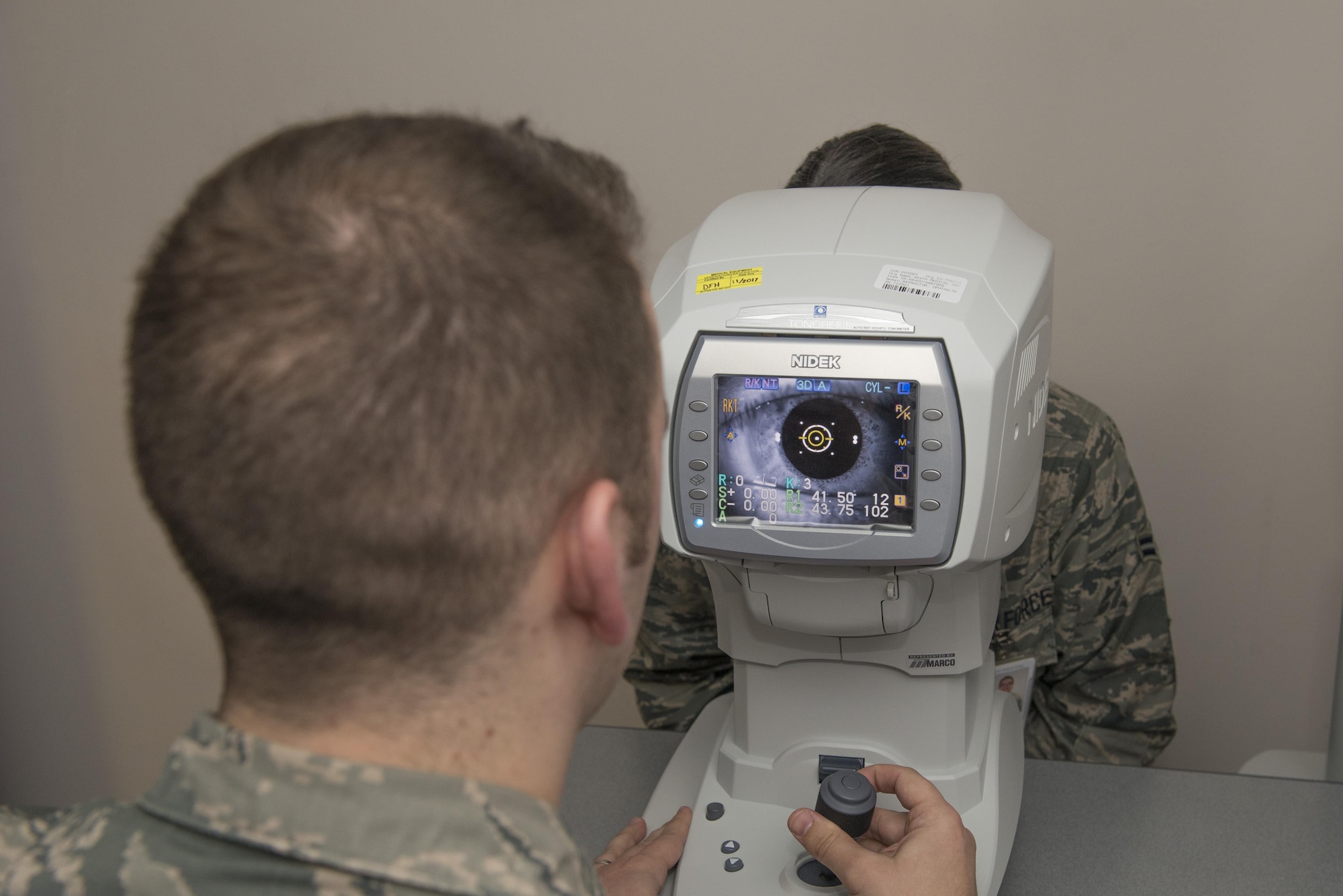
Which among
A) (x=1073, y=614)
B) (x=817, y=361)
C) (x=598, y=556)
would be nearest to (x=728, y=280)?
(x=817, y=361)

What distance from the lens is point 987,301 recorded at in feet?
2.65

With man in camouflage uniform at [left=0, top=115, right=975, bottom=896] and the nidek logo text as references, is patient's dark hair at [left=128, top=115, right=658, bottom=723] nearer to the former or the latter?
man in camouflage uniform at [left=0, top=115, right=975, bottom=896]

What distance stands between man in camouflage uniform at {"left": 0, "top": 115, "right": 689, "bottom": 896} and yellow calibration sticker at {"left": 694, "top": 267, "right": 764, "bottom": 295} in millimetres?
245

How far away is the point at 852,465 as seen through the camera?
818 millimetres

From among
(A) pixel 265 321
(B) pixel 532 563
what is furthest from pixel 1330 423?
(A) pixel 265 321

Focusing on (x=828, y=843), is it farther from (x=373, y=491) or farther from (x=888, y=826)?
(x=373, y=491)

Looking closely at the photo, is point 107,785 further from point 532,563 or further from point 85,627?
point 532,563

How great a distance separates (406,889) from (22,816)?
0.91 feet

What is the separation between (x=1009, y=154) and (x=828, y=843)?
145 cm

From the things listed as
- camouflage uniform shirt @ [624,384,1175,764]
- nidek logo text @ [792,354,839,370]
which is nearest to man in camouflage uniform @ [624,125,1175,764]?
camouflage uniform shirt @ [624,384,1175,764]

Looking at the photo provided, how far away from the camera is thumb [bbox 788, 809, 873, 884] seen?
0.84 m

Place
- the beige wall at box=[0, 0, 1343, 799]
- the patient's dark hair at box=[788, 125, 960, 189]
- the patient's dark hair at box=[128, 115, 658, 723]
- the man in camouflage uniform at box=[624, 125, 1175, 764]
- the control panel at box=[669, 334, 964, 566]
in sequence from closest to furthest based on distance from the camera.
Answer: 1. the patient's dark hair at box=[128, 115, 658, 723]
2. the control panel at box=[669, 334, 964, 566]
3. the patient's dark hair at box=[788, 125, 960, 189]
4. the man in camouflage uniform at box=[624, 125, 1175, 764]
5. the beige wall at box=[0, 0, 1343, 799]

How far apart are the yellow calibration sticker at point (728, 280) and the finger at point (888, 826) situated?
44 cm

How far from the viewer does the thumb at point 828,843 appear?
2.75 feet
